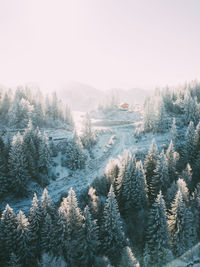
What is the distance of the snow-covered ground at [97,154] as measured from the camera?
4051cm

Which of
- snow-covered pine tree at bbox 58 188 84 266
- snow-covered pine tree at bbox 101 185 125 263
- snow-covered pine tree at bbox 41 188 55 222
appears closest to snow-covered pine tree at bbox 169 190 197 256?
snow-covered pine tree at bbox 101 185 125 263

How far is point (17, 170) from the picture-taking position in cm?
3606

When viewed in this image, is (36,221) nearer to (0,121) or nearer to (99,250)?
(99,250)

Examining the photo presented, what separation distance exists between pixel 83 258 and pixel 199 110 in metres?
67.1

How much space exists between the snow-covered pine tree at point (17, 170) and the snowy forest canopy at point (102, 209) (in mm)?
187

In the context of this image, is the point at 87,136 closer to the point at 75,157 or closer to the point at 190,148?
the point at 75,157

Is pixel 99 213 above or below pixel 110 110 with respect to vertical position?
below

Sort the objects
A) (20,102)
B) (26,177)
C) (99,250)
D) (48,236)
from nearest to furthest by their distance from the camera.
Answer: (48,236), (99,250), (26,177), (20,102)

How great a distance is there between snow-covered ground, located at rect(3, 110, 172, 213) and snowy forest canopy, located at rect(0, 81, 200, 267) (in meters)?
1.75

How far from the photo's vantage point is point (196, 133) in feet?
160

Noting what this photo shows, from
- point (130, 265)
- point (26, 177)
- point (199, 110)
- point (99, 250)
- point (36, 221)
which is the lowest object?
point (99, 250)

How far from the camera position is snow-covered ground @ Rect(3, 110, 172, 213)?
40.5 metres

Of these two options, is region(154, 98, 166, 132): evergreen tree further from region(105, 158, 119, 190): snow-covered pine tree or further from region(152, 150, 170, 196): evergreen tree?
region(105, 158, 119, 190): snow-covered pine tree

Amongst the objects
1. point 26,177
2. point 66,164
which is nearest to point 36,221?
point 26,177
